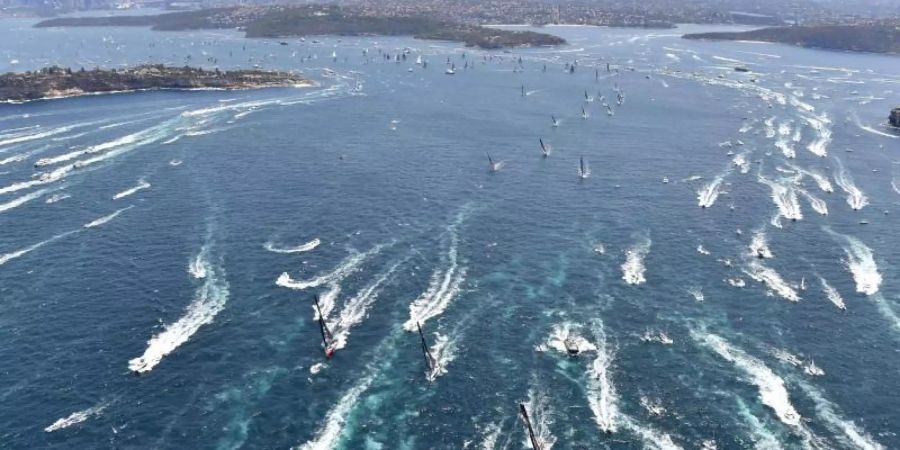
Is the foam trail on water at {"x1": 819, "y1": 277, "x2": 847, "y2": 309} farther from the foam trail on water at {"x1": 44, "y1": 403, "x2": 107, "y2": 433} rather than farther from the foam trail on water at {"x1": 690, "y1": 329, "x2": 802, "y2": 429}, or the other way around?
the foam trail on water at {"x1": 44, "y1": 403, "x2": 107, "y2": 433}

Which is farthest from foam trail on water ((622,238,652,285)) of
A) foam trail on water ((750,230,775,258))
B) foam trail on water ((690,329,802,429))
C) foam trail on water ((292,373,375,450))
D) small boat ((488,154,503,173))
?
small boat ((488,154,503,173))

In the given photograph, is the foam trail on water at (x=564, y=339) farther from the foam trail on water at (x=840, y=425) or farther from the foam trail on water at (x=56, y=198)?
the foam trail on water at (x=56, y=198)

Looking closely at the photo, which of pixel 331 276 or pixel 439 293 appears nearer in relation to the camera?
pixel 439 293

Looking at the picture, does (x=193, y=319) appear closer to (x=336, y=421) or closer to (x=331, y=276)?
(x=331, y=276)

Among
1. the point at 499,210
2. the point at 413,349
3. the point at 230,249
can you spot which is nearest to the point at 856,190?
the point at 499,210

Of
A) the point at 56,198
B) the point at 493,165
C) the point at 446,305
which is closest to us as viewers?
the point at 446,305

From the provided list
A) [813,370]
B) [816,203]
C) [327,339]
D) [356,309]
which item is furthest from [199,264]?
[816,203]
